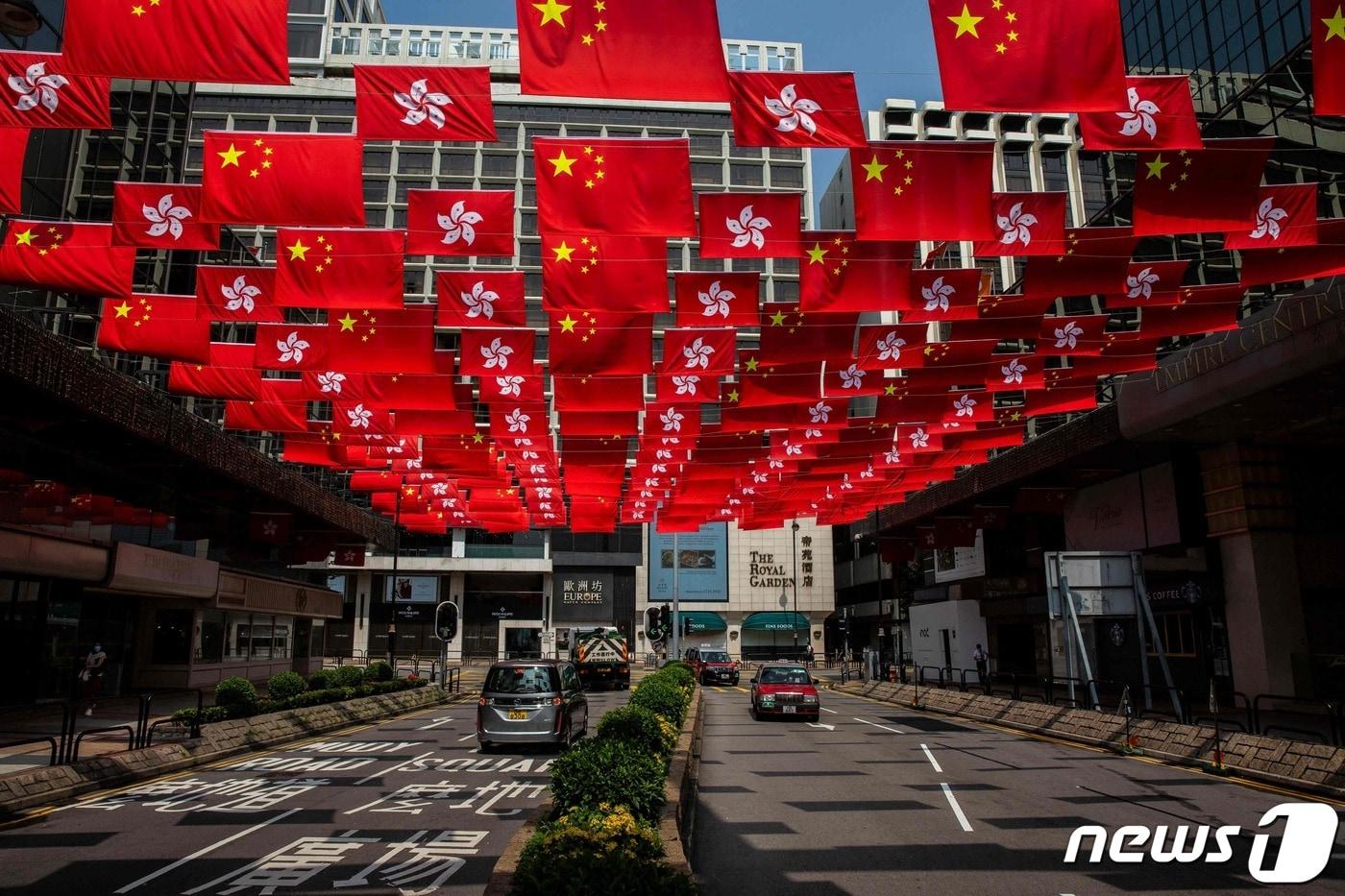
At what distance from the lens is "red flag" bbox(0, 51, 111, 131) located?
880 cm

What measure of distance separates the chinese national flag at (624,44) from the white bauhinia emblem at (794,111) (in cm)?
103

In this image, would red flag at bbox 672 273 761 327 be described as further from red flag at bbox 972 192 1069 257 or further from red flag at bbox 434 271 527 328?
red flag at bbox 972 192 1069 257

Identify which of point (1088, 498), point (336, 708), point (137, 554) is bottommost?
point (336, 708)

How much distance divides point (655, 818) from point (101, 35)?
28.3ft

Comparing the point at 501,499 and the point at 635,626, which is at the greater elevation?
the point at 501,499

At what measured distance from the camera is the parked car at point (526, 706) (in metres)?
16.4

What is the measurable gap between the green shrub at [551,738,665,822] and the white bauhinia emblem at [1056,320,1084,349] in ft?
39.9

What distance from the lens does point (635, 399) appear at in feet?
56.9

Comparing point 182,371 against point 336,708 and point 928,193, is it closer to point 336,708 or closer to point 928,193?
point 336,708

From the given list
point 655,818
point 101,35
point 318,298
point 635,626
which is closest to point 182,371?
point 318,298

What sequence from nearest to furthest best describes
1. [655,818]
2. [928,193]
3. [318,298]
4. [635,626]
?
[655,818], [928,193], [318,298], [635,626]

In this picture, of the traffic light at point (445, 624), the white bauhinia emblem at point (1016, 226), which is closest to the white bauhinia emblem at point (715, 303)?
the white bauhinia emblem at point (1016, 226)

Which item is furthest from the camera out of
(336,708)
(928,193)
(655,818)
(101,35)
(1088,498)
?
(1088,498)

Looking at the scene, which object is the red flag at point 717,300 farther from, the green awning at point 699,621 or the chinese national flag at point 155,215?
the green awning at point 699,621
